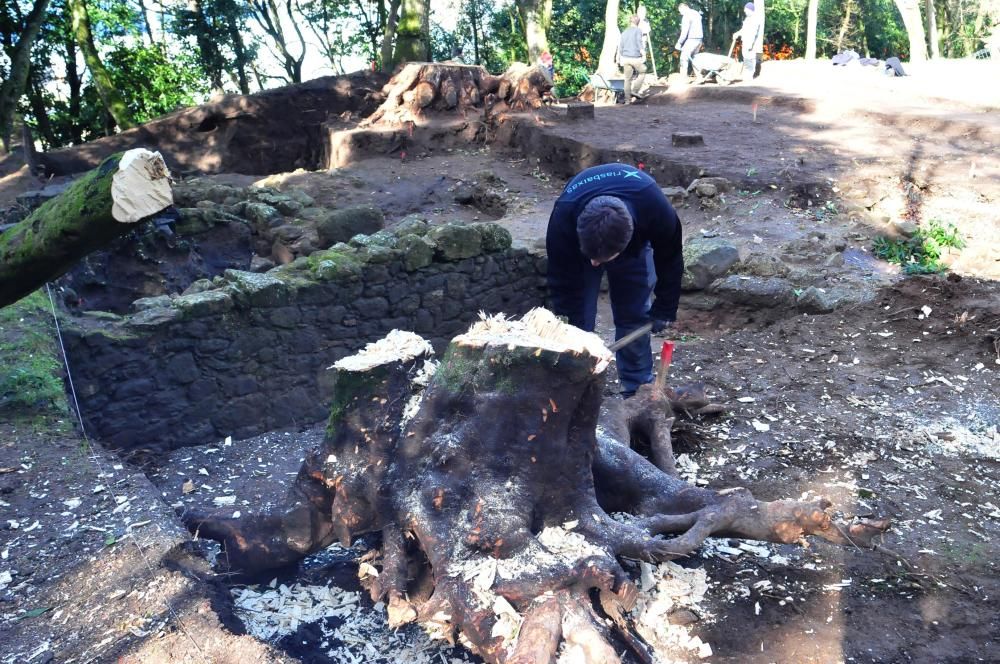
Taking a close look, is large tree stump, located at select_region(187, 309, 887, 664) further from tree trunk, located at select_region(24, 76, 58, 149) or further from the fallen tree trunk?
tree trunk, located at select_region(24, 76, 58, 149)

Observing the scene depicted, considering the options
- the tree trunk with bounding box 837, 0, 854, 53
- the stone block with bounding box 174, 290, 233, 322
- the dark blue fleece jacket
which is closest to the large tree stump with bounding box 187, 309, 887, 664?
the dark blue fleece jacket

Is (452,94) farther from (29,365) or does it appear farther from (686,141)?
(29,365)

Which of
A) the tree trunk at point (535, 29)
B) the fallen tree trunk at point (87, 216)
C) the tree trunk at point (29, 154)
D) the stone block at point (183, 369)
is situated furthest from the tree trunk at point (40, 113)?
the fallen tree trunk at point (87, 216)

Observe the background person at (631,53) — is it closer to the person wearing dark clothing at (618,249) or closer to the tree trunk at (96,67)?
the tree trunk at (96,67)

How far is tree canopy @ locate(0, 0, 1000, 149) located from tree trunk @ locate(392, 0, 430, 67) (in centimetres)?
2

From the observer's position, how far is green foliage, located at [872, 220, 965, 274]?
6.82 metres

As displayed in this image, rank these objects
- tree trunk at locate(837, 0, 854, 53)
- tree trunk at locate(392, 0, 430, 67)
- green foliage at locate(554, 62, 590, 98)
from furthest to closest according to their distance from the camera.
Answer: tree trunk at locate(837, 0, 854, 53) → green foliage at locate(554, 62, 590, 98) → tree trunk at locate(392, 0, 430, 67)

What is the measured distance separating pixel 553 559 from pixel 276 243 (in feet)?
19.7

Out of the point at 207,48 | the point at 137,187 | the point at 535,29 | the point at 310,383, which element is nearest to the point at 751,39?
the point at 535,29

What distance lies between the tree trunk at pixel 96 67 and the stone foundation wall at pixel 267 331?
12696 millimetres

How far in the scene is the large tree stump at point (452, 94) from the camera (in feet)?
46.0

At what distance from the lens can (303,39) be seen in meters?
22.9

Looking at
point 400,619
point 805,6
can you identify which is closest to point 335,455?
point 400,619

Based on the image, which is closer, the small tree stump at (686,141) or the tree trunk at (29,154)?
the small tree stump at (686,141)
